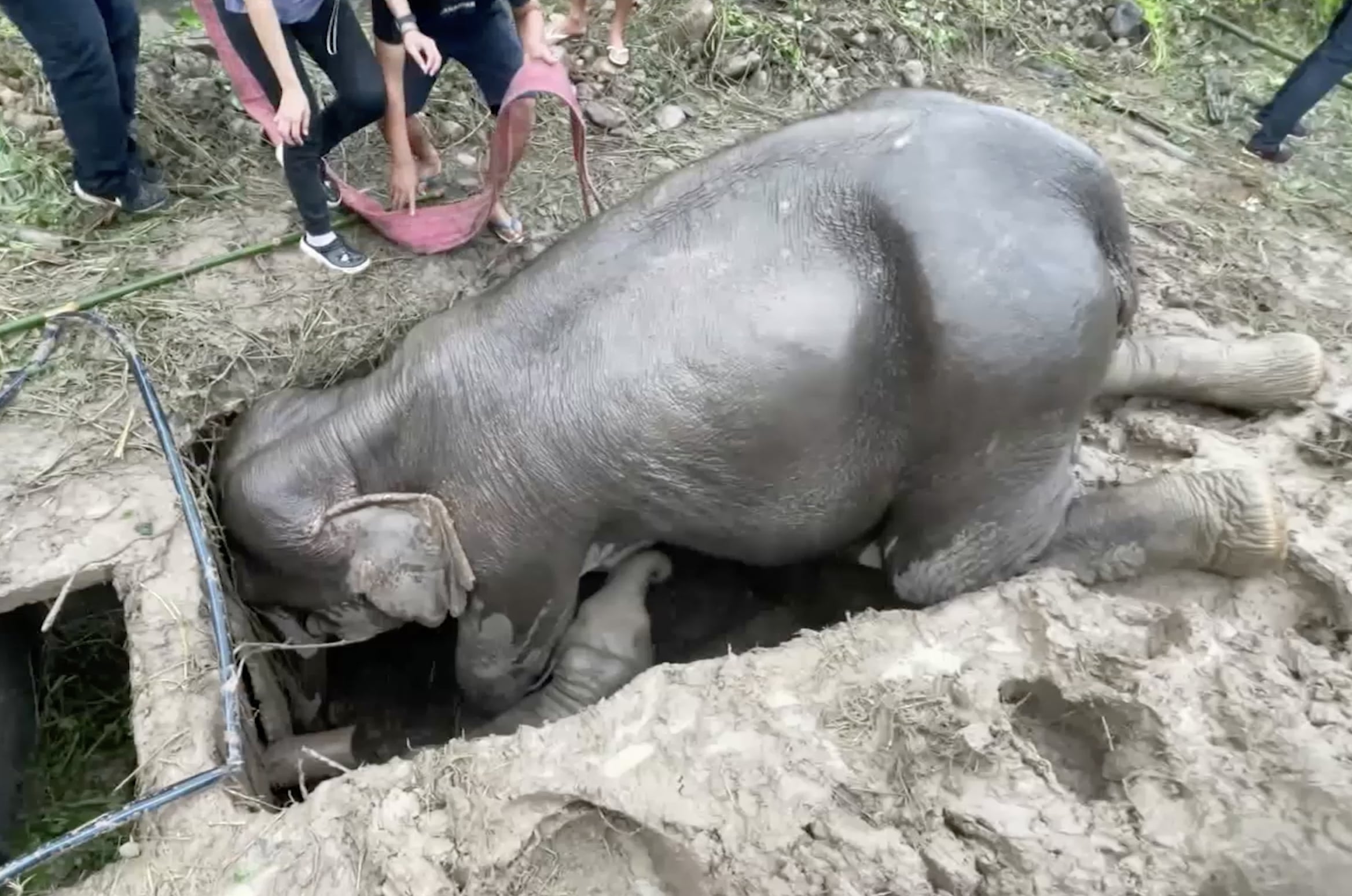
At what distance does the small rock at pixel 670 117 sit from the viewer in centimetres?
430

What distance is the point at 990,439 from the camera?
2484 mm

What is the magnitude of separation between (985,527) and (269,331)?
7.32 feet

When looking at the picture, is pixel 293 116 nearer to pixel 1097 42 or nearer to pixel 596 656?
pixel 596 656

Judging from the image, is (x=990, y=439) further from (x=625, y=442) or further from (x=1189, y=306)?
(x=1189, y=306)

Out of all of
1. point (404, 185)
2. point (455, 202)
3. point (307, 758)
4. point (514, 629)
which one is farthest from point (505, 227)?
point (307, 758)

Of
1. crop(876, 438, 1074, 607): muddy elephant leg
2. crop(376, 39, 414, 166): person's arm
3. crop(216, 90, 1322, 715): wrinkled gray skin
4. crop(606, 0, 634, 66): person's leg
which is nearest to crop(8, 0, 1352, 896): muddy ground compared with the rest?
crop(876, 438, 1074, 607): muddy elephant leg

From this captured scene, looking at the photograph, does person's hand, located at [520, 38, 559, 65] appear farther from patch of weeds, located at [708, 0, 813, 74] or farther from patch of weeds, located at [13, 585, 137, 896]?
patch of weeds, located at [13, 585, 137, 896]

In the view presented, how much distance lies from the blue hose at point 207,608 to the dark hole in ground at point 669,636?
819 millimetres

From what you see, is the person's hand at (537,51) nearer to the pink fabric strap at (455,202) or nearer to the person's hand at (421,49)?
the pink fabric strap at (455,202)

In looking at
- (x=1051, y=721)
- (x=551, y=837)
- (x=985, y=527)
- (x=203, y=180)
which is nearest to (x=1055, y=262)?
(x=985, y=527)

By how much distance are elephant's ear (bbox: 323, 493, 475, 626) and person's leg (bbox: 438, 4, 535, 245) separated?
123 cm

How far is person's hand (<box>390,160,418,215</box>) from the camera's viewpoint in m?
3.47

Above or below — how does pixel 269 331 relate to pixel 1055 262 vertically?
below

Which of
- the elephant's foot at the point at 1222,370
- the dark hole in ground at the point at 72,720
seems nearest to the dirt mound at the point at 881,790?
the dark hole in ground at the point at 72,720
